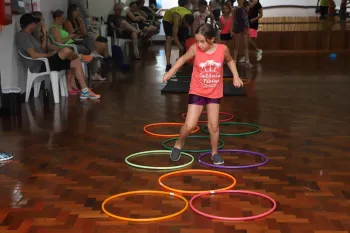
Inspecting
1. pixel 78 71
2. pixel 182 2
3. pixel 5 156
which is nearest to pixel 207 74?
pixel 5 156

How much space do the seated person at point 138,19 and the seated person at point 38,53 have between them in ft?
19.8

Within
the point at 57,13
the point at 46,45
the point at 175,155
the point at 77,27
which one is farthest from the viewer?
the point at 77,27

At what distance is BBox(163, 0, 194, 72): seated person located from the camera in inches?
405

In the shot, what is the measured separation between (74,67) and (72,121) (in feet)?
5.80

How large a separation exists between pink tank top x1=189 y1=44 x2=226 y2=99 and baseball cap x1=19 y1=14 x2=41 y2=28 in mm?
3908

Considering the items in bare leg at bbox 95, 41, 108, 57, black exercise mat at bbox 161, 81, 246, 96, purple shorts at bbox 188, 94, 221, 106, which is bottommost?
black exercise mat at bbox 161, 81, 246, 96

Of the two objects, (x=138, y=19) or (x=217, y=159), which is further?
(x=138, y=19)

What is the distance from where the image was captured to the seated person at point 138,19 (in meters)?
13.8

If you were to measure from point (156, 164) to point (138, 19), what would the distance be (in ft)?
32.1

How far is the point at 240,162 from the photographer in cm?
468

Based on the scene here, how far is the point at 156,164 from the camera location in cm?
466

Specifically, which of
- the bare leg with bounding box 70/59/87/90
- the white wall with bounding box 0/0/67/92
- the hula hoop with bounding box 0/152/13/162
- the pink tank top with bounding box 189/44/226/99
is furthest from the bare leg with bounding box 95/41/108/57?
the pink tank top with bounding box 189/44/226/99

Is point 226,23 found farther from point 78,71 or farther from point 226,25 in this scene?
point 78,71

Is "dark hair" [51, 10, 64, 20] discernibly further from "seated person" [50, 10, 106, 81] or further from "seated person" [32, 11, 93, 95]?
"seated person" [32, 11, 93, 95]
